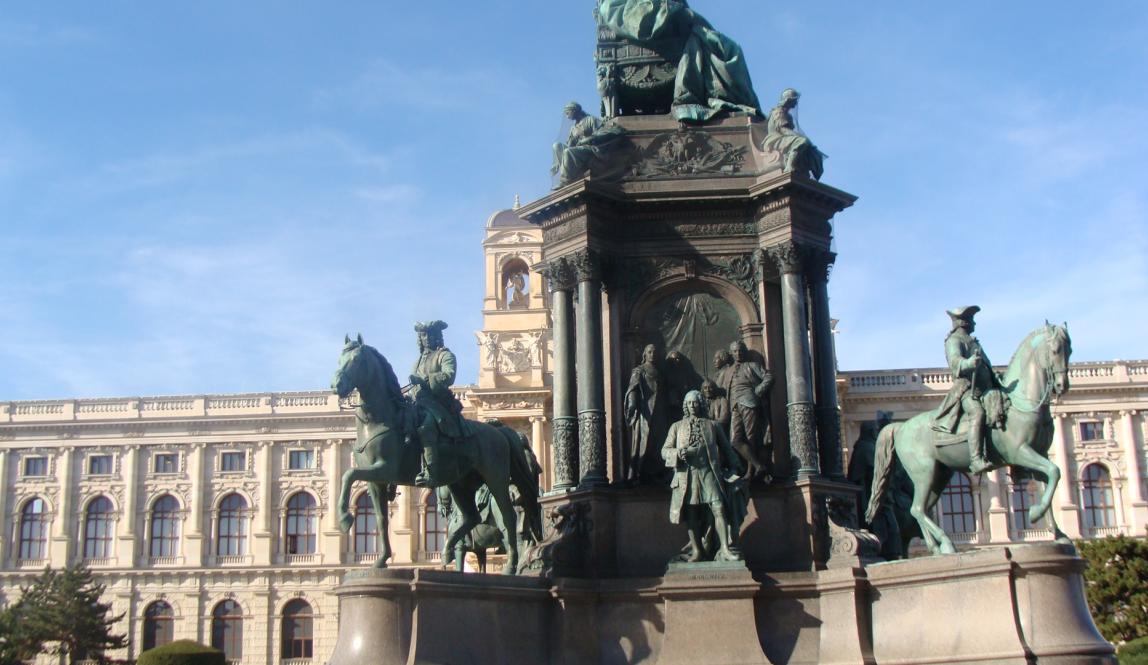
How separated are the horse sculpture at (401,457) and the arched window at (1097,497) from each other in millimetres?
60204

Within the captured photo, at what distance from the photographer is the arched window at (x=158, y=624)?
74.8m

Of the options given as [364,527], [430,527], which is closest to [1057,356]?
[430,527]

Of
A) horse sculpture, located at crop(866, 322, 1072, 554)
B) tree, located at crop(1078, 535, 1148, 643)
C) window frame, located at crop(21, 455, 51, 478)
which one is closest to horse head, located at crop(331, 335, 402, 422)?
horse sculpture, located at crop(866, 322, 1072, 554)

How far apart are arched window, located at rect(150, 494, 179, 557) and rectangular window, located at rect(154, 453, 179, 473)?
1.53m

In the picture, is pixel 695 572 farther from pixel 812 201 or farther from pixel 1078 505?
pixel 1078 505

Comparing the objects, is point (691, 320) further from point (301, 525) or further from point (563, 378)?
point (301, 525)

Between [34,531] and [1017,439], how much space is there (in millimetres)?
72770

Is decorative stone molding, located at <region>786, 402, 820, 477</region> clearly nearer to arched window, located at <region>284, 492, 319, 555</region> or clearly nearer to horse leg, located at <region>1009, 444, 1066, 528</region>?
horse leg, located at <region>1009, 444, 1066, 528</region>

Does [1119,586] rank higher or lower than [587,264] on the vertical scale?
lower

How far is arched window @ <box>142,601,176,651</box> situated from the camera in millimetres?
74750

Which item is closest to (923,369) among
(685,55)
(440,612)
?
(685,55)

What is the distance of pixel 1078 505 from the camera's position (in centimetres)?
7000

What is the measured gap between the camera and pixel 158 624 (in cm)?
7494

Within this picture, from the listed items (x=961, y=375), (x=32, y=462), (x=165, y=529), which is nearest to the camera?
(x=961, y=375)
